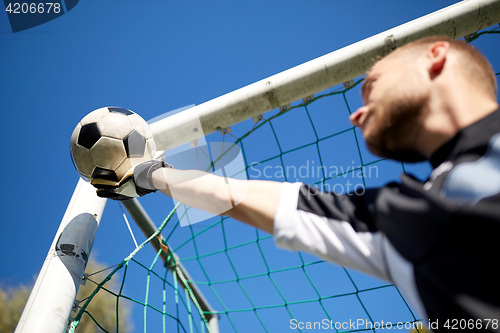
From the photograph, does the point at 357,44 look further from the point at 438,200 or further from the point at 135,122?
the point at 438,200

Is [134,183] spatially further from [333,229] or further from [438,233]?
[438,233]

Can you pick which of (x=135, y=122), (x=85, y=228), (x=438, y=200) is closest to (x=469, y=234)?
(x=438, y=200)

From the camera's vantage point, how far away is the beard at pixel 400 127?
2.28 feet

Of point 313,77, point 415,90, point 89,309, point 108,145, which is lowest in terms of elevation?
point 89,309

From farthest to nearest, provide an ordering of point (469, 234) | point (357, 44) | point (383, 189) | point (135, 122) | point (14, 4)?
point (14, 4), point (357, 44), point (135, 122), point (383, 189), point (469, 234)

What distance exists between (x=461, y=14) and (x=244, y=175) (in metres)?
1.57

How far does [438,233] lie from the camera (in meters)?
0.54

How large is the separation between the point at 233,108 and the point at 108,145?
77cm

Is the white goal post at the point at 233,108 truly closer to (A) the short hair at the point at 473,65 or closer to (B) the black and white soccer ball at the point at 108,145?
(B) the black and white soccer ball at the point at 108,145

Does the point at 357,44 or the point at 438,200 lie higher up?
the point at 357,44

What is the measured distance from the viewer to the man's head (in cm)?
69

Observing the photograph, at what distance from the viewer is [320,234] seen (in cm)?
76

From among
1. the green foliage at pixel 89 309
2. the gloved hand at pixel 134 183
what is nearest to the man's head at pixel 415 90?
the gloved hand at pixel 134 183

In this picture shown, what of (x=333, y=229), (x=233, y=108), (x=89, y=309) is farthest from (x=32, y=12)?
(x=89, y=309)
